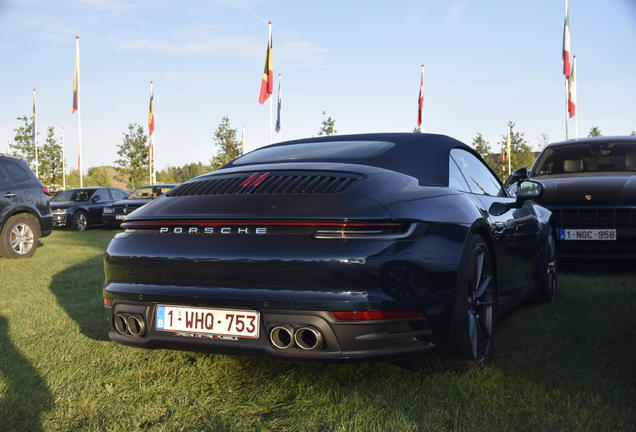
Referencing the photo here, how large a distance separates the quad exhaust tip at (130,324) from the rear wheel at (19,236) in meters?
7.70

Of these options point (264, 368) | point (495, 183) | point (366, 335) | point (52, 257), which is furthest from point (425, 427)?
point (52, 257)

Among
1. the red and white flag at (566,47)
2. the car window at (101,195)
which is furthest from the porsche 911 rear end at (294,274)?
the red and white flag at (566,47)

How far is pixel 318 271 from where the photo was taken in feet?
8.71

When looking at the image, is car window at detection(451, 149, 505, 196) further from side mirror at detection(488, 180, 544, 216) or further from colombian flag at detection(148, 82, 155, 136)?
colombian flag at detection(148, 82, 155, 136)

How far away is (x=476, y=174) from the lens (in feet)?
14.0

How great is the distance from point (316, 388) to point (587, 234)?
181 inches

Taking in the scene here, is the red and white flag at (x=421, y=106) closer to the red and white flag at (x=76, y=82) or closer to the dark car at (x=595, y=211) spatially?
the red and white flag at (x=76, y=82)

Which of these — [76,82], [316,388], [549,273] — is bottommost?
[316,388]

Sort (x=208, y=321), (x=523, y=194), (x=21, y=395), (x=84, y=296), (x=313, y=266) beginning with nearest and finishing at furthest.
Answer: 1. (x=313, y=266)
2. (x=208, y=321)
3. (x=21, y=395)
4. (x=523, y=194)
5. (x=84, y=296)

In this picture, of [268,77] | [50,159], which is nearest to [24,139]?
[50,159]

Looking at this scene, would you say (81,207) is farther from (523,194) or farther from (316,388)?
(316,388)

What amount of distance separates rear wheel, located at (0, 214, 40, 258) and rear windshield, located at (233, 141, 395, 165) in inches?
281

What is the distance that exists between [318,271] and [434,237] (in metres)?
0.60

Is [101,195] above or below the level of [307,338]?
above
